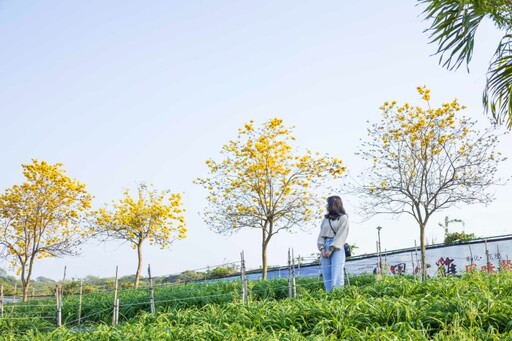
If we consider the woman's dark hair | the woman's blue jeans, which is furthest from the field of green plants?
the woman's dark hair

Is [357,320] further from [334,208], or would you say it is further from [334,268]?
[334,208]

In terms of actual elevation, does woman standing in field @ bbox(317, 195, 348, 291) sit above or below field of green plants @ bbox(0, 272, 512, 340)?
above

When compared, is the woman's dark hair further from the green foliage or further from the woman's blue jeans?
the green foliage

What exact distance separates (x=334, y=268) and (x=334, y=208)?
890 millimetres

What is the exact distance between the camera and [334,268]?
7.83 m

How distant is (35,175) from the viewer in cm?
2119

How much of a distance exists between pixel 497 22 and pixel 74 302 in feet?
32.4

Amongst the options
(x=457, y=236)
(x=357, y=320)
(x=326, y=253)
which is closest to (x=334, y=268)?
(x=326, y=253)

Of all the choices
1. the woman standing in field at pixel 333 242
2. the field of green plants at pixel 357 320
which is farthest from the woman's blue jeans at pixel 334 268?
the field of green plants at pixel 357 320

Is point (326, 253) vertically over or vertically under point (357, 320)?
over

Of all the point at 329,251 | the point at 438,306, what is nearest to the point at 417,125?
the point at 329,251

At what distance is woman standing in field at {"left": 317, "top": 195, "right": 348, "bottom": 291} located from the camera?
7.79 meters

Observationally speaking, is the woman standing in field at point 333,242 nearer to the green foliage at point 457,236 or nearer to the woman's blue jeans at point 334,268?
the woman's blue jeans at point 334,268

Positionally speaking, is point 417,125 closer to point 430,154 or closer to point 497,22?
point 430,154
